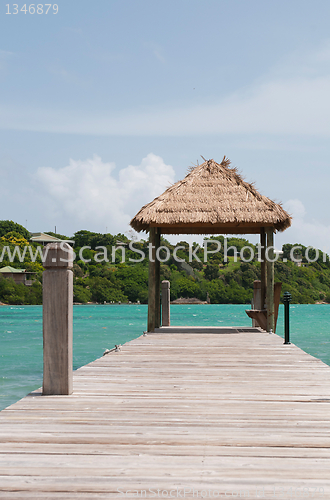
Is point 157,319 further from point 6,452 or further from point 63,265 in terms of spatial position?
point 6,452

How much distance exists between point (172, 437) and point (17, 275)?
263ft

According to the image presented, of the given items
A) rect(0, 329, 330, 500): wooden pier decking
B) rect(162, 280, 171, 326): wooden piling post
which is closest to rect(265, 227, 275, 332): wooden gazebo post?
rect(162, 280, 171, 326): wooden piling post

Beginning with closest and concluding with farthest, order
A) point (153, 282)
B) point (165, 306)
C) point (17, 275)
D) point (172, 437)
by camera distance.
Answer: point (172, 437) < point (153, 282) < point (165, 306) < point (17, 275)

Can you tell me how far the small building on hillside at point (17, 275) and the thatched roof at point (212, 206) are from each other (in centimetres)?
6977

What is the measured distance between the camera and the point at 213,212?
1012 centimetres

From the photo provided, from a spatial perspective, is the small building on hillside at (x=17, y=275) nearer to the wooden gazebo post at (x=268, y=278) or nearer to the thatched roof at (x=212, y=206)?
the thatched roof at (x=212, y=206)

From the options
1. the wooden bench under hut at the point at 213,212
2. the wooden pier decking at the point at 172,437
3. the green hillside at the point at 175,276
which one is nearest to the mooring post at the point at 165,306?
the wooden bench under hut at the point at 213,212

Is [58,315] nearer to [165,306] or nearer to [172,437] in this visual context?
[172,437]

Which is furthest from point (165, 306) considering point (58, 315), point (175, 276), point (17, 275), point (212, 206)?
point (17, 275)

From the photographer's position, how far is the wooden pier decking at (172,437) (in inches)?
85.4

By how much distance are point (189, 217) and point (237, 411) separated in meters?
6.82

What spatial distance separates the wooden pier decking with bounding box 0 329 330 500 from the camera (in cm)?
217

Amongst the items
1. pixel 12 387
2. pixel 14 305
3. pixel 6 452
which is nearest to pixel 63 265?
pixel 6 452

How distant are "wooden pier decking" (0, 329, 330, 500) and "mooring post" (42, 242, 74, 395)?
0.20 meters
